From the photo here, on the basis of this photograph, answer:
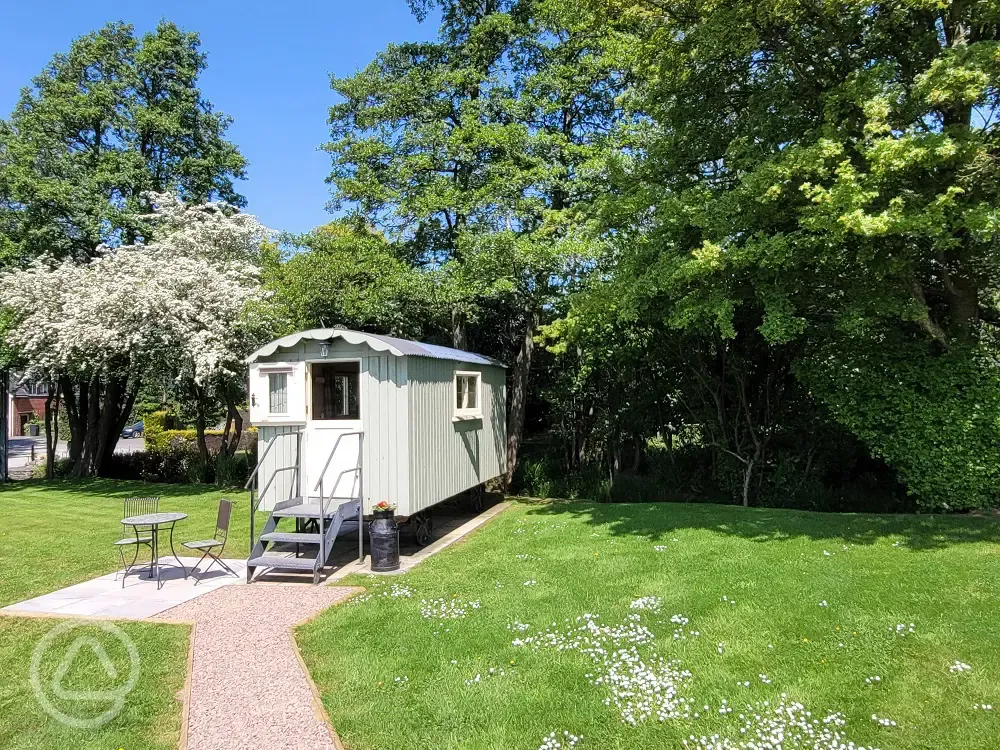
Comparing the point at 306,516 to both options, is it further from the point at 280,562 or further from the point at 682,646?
the point at 682,646

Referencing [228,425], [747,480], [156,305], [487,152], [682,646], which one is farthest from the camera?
[228,425]

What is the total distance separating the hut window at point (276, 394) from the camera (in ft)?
27.0

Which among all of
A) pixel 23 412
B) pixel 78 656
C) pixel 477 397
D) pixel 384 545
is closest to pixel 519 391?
pixel 477 397

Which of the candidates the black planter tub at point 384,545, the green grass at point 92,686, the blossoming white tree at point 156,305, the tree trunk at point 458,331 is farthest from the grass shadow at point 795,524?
the blossoming white tree at point 156,305

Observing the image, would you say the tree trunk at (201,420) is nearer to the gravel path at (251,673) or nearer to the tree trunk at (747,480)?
the gravel path at (251,673)

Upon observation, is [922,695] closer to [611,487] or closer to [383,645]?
[383,645]

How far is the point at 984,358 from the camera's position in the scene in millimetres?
8422

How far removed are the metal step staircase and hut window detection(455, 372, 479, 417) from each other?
2165 millimetres

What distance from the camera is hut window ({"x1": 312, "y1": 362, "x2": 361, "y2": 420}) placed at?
895cm

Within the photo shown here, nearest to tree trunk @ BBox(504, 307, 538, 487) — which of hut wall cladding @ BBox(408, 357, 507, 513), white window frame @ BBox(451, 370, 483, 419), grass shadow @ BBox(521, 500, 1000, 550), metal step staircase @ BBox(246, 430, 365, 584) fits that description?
hut wall cladding @ BBox(408, 357, 507, 513)

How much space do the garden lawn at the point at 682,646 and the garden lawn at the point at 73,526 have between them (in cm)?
365

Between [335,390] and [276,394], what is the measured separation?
1694 mm

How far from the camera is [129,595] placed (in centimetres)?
649

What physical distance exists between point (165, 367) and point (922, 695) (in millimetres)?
15117
